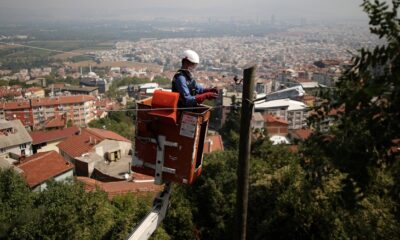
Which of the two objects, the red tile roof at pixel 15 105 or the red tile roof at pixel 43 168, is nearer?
the red tile roof at pixel 43 168

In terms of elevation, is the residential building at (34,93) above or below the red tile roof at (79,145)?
below

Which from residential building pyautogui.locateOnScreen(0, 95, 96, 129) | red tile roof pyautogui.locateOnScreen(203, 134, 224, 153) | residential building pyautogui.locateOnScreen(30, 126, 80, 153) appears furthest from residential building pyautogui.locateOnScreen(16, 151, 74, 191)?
residential building pyautogui.locateOnScreen(0, 95, 96, 129)

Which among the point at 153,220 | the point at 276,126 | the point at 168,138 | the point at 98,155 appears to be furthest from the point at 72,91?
the point at 153,220

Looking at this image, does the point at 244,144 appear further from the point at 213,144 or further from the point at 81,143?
the point at 81,143

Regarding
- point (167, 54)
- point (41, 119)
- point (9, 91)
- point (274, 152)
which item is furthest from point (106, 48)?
point (274, 152)

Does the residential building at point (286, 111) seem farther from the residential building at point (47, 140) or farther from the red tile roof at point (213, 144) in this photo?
the residential building at point (47, 140)

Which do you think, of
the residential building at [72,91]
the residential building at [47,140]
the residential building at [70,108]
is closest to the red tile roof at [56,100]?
the residential building at [70,108]
